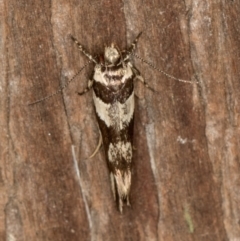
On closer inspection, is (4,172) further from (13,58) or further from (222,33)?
(222,33)

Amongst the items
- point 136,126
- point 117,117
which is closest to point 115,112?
point 117,117

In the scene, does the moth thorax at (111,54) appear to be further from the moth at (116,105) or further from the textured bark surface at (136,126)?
the textured bark surface at (136,126)

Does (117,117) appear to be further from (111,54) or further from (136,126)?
(111,54)

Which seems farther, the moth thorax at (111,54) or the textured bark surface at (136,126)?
the textured bark surface at (136,126)

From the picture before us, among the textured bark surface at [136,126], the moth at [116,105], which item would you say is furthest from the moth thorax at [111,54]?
the textured bark surface at [136,126]

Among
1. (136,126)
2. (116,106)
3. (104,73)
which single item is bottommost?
(136,126)

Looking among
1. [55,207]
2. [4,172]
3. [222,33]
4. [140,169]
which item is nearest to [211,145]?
[140,169]

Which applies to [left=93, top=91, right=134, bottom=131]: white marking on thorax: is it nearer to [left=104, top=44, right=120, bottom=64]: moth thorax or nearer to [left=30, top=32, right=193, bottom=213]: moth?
[left=30, top=32, right=193, bottom=213]: moth
